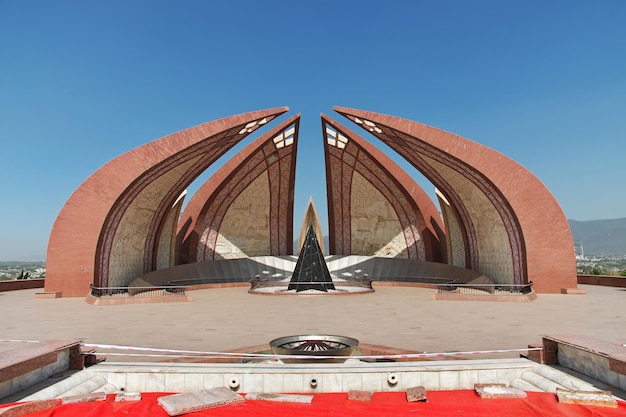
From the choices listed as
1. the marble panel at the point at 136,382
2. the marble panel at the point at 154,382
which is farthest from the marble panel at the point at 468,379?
the marble panel at the point at 136,382

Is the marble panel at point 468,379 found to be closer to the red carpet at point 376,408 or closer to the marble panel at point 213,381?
the red carpet at point 376,408

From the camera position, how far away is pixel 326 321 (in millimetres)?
7793

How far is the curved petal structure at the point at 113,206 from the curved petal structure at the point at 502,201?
13.5 feet

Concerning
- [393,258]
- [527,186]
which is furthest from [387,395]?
[393,258]

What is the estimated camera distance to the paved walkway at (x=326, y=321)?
19.5 ft

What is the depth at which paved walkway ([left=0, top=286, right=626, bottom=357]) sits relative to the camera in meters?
5.94

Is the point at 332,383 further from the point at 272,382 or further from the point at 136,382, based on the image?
the point at 136,382

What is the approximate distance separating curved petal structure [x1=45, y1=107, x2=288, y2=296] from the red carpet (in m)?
9.41

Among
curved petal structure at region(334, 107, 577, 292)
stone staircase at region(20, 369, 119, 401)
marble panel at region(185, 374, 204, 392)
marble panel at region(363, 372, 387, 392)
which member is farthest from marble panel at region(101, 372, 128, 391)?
curved petal structure at region(334, 107, 577, 292)

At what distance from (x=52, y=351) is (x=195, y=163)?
11.3 meters

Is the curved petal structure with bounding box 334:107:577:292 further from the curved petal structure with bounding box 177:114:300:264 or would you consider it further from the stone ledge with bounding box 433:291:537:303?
the curved petal structure with bounding box 177:114:300:264

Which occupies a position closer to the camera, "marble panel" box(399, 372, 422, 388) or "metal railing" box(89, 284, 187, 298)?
"marble panel" box(399, 372, 422, 388)

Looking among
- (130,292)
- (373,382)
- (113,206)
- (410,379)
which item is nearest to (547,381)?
(410,379)

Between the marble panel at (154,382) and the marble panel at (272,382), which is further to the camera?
the marble panel at (154,382)
